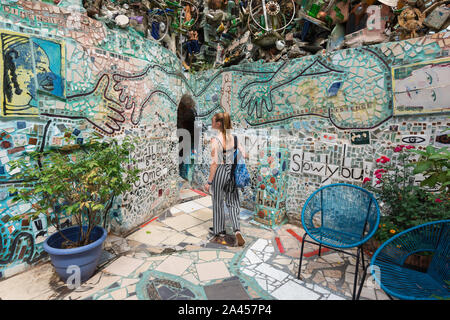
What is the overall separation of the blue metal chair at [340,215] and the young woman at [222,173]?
46.3 inches

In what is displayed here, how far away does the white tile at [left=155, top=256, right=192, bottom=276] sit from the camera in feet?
9.17

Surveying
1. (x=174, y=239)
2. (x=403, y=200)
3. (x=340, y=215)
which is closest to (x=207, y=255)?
(x=174, y=239)

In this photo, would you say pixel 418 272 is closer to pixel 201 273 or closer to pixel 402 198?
pixel 402 198

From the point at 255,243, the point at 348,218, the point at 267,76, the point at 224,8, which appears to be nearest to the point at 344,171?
the point at 348,218

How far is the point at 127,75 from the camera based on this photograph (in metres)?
3.71

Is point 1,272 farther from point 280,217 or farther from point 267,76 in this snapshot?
point 267,76

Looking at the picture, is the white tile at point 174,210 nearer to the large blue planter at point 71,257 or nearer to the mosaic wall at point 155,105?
the mosaic wall at point 155,105

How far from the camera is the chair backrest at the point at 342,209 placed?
8.20 feet

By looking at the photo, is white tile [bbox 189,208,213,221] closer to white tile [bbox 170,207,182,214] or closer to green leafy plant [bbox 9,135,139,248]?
white tile [bbox 170,207,182,214]

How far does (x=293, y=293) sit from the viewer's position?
2412 mm

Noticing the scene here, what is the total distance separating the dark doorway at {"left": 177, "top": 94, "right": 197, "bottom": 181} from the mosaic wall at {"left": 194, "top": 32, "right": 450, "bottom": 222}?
1479 mm

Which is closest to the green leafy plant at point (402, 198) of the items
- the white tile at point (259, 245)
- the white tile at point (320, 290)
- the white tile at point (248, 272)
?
the white tile at point (320, 290)

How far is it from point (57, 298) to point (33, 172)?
4.40 feet

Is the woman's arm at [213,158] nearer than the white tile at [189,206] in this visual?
Yes
